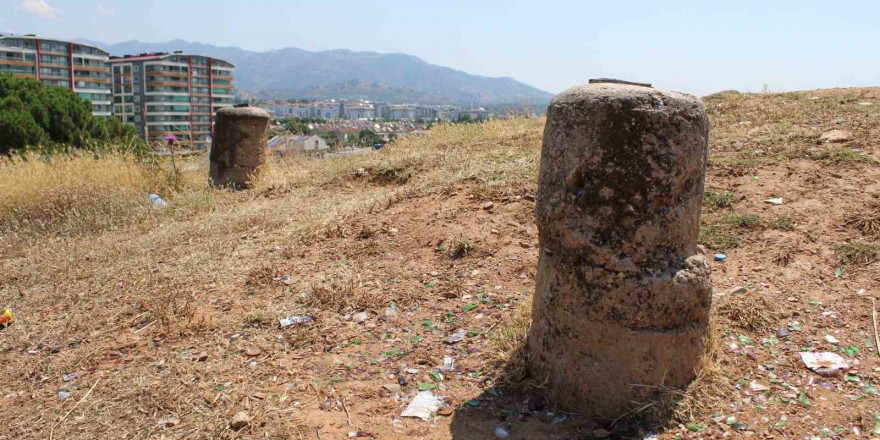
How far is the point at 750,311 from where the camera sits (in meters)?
3.76

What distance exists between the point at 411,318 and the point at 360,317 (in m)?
0.35

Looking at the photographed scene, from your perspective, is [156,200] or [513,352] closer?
[513,352]

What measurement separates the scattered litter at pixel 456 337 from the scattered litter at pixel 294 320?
1.01 meters

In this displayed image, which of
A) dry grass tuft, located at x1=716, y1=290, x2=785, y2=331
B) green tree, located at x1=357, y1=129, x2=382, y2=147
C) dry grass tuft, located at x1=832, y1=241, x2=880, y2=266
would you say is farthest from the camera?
green tree, located at x1=357, y1=129, x2=382, y2=147

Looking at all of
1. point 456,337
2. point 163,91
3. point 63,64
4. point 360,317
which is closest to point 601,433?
point 456,337

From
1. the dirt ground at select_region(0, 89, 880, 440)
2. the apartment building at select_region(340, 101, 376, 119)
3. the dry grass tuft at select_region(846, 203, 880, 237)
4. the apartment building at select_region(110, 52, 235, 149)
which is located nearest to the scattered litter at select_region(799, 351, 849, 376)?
the dirt ground at select_region(0, 89, 880, 440)

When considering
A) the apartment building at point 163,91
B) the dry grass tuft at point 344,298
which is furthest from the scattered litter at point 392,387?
the apartment building at point 163,91

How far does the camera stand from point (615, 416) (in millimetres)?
3000

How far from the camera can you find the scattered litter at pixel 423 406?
3172mm

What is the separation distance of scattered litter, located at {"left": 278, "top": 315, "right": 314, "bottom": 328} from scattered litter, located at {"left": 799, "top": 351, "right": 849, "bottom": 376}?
9.77 ft

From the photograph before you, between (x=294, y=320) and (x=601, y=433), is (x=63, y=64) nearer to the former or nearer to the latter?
(x=294, y=320)

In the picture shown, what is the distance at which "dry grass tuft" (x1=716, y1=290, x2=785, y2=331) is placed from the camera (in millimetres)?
3715

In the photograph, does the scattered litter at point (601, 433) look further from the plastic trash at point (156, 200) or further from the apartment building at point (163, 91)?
the apartment building at point (163, 91)

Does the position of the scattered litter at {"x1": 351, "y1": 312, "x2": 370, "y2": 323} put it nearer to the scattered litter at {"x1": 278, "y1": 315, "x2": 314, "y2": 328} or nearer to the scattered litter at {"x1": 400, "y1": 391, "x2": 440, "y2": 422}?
the scattered litter at {"x1": 278, "y1": 315, "x2": 314, "y2": 328}
